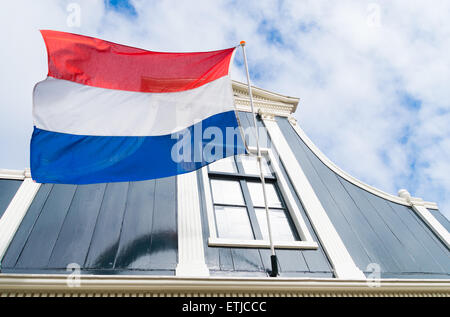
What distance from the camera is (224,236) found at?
4.16m

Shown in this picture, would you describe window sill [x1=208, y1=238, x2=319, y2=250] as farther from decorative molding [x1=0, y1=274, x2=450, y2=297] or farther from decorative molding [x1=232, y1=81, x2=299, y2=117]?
decorative molding [x1=232, y1=81, x2=299, y2=117]

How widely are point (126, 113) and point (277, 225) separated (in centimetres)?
292

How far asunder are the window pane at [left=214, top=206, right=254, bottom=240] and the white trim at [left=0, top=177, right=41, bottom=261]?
2.67 meters

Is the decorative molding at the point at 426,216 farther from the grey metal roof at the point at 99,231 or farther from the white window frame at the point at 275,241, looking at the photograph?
the grey metal roof at the point at 99,231

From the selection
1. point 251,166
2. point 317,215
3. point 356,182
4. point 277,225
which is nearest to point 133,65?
point 251,166

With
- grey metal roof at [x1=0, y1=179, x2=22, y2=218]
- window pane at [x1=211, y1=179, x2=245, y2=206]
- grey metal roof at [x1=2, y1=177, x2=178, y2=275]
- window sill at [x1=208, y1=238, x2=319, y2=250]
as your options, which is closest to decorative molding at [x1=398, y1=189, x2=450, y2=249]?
window sill at [x1=208, y1=238, x2=319, y2=250]

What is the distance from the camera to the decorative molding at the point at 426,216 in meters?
5.22

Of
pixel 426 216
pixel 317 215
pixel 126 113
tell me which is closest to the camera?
pixel 126 113

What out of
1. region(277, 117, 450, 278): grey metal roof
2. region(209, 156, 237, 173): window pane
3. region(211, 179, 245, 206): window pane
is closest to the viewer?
region(277, 117, 450, 278): grey metal roof

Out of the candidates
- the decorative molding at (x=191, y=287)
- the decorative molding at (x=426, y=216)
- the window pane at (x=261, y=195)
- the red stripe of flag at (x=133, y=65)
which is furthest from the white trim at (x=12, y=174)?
the decorative molding at (x=426, y=216)

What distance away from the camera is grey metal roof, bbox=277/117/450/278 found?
4.37 metres

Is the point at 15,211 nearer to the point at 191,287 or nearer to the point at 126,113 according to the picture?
the point at 126,113
